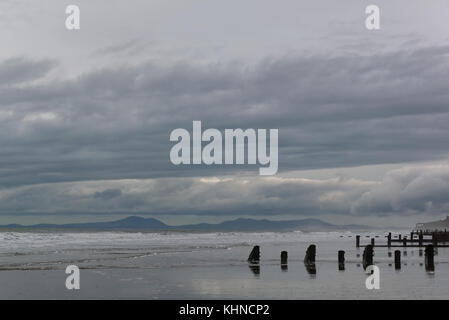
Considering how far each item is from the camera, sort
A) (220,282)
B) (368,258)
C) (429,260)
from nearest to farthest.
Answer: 1. (220,282)
2. (429,260)
3. (368,258)

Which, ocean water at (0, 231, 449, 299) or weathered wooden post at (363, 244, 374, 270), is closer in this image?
ocean water at (0, 231, 449, 299)

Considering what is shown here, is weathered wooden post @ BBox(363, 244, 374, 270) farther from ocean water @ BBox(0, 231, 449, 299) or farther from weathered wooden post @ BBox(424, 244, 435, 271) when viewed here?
weathered wooden post @ BBox(424, 244, 435, 271)

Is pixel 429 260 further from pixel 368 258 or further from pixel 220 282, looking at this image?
pixel 220 282

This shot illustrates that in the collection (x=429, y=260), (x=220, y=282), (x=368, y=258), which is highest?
(x=368, y=258)

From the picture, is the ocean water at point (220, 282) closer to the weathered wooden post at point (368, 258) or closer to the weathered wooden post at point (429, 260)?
the weathered wooden post at point (429, 260)

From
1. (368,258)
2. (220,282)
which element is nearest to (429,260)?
(368,258)

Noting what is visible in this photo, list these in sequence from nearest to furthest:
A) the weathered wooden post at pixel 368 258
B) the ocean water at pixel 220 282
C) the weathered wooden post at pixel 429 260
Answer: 1. the ocean water at pixel 220 282
2. the weathered wooden post at pixel 429 260
3. the weathered wooden post at pixel 368 258

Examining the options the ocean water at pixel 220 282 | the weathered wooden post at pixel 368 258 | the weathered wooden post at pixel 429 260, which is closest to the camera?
the ocean water at pixel 220 282

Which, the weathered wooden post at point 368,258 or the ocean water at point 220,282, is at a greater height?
the weathered wooden post at point 368,258

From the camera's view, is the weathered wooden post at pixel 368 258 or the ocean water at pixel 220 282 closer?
the ocean water at pixel 220 282

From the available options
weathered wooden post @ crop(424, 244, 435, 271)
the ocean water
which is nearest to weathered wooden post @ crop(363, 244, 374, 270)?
the ocean water

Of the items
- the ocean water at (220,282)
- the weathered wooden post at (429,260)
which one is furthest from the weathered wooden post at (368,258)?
the weathered wooden post at (429,260)
